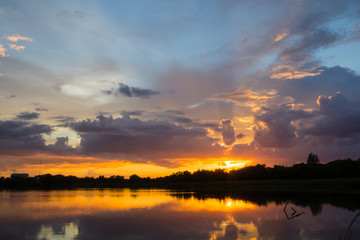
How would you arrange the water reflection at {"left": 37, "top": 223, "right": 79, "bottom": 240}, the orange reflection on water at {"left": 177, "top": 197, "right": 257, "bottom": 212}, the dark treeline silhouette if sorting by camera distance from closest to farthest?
the water reflection at {"left": 37, "top": 223, "right": 79, "bottom": 240}
the orange reflection on water at {"left": 177, "top": 197, "right": 257, "bottom": 212}
the dark treeline silhouette

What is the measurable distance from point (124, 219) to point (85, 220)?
10.6 ft

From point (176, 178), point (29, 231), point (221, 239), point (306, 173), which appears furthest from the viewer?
point (176, 178)

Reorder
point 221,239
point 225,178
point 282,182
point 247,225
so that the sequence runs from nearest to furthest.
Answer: point 221,239 → point 247,225 → point 282,182 → point 225,178

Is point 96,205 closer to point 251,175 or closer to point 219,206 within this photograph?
point 219,206

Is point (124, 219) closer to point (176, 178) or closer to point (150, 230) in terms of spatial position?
point (150, 230)

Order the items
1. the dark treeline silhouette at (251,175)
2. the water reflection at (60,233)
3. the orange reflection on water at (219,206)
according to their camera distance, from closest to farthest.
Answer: the water reflection at (60,233)
the orange reflection on water at (219,206)
the dark treeline silhouette at (251,175)

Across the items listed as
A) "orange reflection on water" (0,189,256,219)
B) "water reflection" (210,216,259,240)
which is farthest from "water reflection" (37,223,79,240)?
"water reflection" (210,216,259,240)

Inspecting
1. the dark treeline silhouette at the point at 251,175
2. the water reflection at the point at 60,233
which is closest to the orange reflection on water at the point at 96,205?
the water reflection at the point at 60,233

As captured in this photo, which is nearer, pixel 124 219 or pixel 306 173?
pixel 124 219

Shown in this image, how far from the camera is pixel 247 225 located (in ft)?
75.2

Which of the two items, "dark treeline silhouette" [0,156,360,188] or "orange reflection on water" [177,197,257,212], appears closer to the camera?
"orange reflection on water" [177,197,257,212]

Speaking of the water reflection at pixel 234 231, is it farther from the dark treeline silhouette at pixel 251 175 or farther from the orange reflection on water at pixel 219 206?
the dark treeline silhouette at pixel 251 175

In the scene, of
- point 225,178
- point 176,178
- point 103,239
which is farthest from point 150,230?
point 176,178

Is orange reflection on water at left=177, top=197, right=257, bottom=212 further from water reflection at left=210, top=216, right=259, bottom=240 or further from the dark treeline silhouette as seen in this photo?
the dark treeline silhouette
